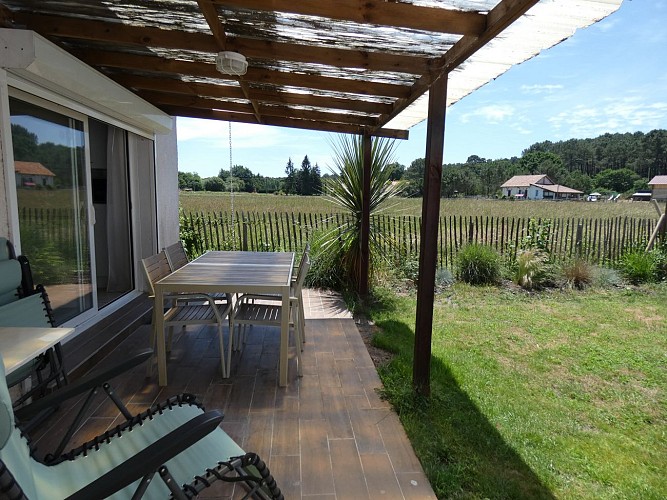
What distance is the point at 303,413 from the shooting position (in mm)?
2580

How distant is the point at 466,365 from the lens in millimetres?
3486

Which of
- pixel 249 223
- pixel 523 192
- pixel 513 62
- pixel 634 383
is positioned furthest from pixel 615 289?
pixel 523 192

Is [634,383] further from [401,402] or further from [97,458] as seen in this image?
[97,458]

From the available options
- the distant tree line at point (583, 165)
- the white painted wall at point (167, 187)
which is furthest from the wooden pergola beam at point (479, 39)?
the distant tree line at point (583, 165)

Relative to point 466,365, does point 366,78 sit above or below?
above

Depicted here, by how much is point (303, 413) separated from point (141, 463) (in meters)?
1.67

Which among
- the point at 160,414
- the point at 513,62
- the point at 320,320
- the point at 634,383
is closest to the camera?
the point at 160,414

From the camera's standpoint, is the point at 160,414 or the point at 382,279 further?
the point at 382,279

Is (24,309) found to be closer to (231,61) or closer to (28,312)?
(28,312)

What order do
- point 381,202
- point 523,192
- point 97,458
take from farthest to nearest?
point 523,192 < point 381,202 < point 97,458

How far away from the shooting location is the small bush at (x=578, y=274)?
6.59m

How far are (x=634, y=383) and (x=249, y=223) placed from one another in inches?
238

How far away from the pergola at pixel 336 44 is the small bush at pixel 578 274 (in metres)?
4.52

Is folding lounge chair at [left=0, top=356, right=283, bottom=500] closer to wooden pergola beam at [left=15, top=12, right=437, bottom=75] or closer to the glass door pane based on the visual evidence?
the glass door pane
